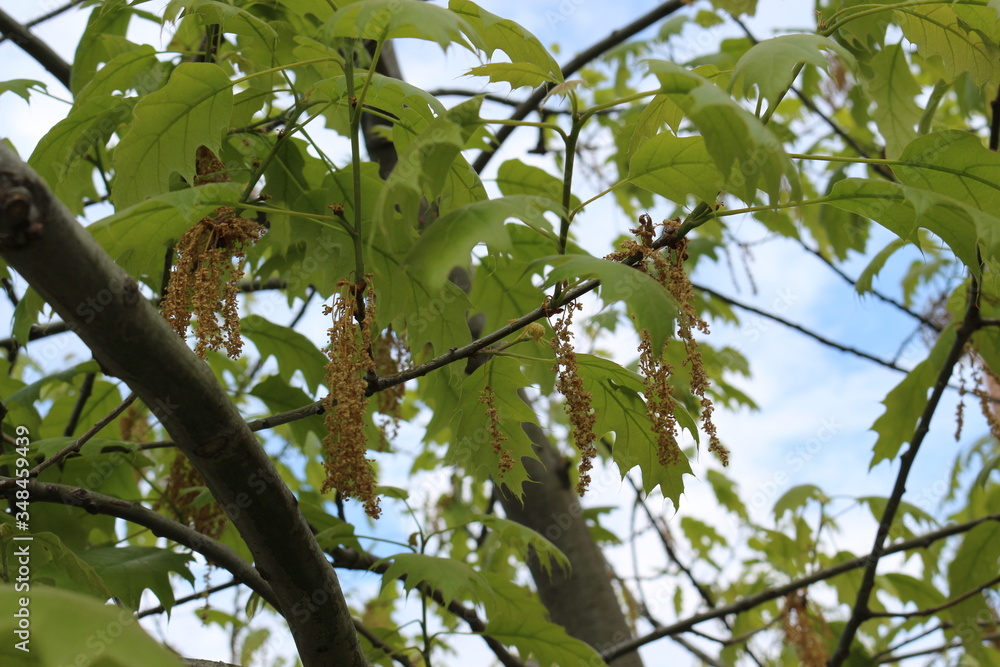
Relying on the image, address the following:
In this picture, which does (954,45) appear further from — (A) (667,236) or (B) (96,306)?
(B) (96,306)

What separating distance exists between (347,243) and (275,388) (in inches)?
35.1

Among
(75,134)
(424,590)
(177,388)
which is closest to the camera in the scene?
(177,388)

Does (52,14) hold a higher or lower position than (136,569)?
higher

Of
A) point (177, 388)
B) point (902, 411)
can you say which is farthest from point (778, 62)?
point (902, 411)

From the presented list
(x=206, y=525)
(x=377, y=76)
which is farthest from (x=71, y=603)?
(x=206, y=525)

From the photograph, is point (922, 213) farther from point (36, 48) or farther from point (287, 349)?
point (36, 48)

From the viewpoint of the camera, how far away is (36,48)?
3.15 meters

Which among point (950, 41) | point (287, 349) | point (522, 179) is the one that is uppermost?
point (522, 179)

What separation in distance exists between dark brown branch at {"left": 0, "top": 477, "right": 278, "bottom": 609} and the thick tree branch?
0.27 meters

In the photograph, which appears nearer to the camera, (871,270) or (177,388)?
(177,388)

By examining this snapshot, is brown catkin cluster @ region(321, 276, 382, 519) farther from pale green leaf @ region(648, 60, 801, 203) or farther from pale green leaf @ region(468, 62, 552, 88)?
pale green leaf @ region(648, 60, 801, 203)

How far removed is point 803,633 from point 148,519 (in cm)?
272

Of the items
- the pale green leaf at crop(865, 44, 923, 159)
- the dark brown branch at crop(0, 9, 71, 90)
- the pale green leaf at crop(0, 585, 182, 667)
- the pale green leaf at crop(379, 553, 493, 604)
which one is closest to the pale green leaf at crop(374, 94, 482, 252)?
the pale green leaf at crop(0, 585, 182, 667)

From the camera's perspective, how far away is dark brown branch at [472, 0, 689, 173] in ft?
11.4
